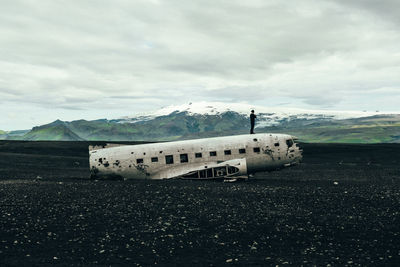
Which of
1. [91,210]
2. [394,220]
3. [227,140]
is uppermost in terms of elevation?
[227,140]

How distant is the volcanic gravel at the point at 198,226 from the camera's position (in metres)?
12.4

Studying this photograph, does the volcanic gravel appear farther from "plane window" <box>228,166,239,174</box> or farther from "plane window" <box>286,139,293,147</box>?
"plane window" <box>286,139,293,147</box>

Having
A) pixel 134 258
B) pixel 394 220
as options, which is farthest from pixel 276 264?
pixel 394 220

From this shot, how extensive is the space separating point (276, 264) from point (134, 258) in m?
5.06

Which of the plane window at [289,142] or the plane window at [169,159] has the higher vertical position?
the plane window at [289,142]

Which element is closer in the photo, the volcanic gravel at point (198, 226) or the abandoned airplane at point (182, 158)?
the volcanic gravel at point (198, 226)

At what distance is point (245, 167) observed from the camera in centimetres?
3139

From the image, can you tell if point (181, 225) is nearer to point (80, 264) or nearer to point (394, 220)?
point (80, 264)

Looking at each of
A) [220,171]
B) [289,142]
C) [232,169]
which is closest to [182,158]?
[220,171]

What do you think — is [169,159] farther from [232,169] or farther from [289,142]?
[289,142]

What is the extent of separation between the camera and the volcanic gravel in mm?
12445

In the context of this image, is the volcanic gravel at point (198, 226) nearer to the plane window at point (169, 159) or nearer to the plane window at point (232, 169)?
the plane window at point (232, 169)

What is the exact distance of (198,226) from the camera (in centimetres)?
1645

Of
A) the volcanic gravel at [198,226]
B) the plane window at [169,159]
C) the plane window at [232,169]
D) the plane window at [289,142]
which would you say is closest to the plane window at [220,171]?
the plane window at [232,169]
